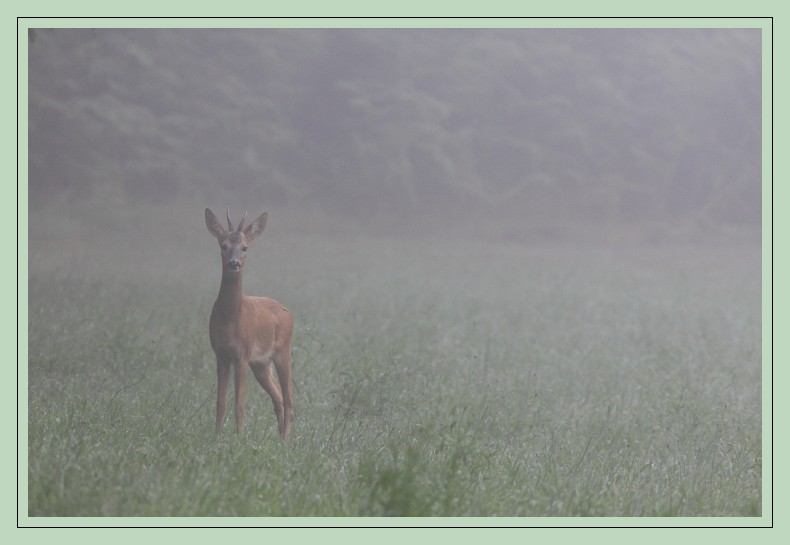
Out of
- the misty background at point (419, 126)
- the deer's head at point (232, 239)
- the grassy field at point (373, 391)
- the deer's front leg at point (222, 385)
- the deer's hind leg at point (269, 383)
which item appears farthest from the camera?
the misty background at point (419, 126)

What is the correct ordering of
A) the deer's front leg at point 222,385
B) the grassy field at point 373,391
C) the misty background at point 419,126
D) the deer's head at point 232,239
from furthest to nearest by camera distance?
the misty background at point 419,126 → the deer's front leg at point 222,385 → the deer's head at point 232,239 → the grassy field at point 373,391

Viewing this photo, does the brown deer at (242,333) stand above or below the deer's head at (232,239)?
below

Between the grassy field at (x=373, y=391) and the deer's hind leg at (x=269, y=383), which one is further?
the deer's hind leg at (x=269, y=383)

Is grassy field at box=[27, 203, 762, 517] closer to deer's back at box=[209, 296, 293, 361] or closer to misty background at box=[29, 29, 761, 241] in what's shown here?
deer's back at box=[209, 296, 293, 361]

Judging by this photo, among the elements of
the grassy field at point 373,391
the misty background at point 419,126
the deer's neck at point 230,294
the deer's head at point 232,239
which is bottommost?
the grassy field at point 373,391

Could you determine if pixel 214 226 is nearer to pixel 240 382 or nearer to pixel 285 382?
pixel 240 382

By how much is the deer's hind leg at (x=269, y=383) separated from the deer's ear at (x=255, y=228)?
0.75 m

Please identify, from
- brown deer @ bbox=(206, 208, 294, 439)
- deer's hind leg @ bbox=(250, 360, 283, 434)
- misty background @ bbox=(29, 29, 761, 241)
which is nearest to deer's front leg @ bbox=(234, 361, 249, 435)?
brown deer @ bbox=(206, 208, 294, 439)

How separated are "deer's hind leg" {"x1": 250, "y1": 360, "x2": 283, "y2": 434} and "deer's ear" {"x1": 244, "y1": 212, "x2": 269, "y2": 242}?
752 mm

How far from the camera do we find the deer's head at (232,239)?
509 cm

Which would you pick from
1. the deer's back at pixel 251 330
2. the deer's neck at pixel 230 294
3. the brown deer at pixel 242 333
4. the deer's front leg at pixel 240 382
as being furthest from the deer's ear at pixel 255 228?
the deer's front leg at pixel 240 382

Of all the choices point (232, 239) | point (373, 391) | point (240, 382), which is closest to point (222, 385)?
point (240, 382)

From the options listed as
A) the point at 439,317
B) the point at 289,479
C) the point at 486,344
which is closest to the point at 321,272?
the point at 439,317

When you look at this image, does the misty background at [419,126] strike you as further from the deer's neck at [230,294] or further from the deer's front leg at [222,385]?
the deer's front leg at [222,385]
